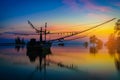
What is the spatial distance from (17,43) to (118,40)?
243ft

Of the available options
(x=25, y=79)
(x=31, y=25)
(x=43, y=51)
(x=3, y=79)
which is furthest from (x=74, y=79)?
(x=31, y=25)

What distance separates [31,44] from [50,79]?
36.2m

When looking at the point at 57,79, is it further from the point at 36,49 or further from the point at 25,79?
the point at 36,49

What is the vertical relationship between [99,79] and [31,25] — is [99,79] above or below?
below

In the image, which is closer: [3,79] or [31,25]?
[3,79]

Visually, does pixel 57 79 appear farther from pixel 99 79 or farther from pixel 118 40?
Result: pixel 118 40

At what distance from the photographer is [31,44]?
54188 millimetres

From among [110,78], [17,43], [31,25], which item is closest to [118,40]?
[31,25]

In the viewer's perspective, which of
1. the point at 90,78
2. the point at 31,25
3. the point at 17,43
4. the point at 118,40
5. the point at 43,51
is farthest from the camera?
the point at 17,43

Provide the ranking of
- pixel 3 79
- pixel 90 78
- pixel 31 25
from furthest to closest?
pixel 31 25 < pixel 90 78 < pixel 3 79

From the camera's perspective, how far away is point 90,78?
62.3ft

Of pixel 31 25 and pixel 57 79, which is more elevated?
pixel 31 25

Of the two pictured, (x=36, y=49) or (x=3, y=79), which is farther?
(x=36, y=49)

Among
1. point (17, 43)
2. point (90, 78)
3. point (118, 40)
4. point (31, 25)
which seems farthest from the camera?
point (17, 43)
